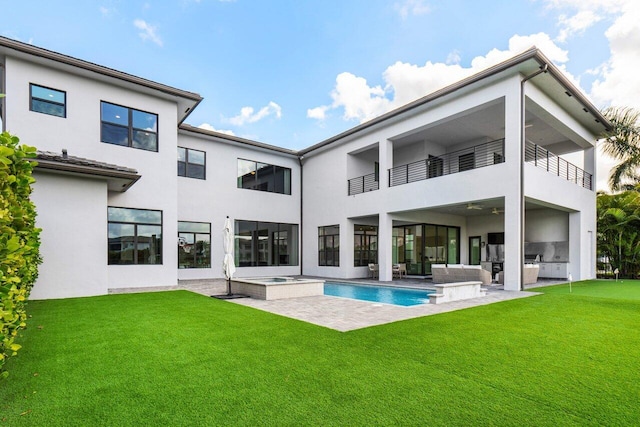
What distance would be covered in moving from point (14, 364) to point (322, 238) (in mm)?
15303

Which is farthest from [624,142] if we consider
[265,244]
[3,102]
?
[3,102]

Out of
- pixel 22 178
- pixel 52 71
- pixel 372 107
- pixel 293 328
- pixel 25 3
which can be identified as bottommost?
pixel 293 328

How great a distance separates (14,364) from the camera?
4.16m

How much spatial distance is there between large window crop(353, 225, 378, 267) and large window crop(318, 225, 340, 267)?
922mm

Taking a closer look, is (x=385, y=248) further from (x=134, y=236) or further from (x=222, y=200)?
(x=134, y=236)

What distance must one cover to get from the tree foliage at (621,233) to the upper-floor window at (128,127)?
20653mm

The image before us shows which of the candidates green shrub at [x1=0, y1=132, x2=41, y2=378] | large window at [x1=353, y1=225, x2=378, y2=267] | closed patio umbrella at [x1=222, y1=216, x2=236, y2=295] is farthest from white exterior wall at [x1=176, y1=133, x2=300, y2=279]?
green shrub at [x1=0, y1=132, x2=41, y2=378]

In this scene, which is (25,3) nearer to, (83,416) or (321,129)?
(83,416)

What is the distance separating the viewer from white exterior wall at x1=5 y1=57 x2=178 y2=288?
1095 centimetres

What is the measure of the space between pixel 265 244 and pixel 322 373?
49.7 ft

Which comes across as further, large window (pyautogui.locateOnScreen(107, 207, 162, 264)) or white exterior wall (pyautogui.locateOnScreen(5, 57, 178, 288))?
large window (pyautogui.locateOnScreen(107, 207, 162, 264))

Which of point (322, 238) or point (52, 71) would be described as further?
point (322, 238)

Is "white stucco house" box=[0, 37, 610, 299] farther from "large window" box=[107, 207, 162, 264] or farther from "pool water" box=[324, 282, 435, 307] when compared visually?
"pool water" box=[324, 282, 435, 307]

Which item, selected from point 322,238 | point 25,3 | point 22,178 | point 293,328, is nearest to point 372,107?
point 322,238
